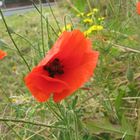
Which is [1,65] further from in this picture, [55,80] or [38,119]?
[55,80]

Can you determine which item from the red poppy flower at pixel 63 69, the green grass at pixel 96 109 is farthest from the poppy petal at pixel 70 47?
the green grass at pixel 96 109

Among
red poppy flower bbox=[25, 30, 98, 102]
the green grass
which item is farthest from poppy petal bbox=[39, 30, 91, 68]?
the green grass

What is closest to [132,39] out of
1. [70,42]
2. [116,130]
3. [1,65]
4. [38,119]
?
[38,119]

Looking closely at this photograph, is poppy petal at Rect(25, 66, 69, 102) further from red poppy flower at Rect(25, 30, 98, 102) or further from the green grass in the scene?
the green grass

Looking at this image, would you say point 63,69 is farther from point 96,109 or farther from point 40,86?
point 96,109

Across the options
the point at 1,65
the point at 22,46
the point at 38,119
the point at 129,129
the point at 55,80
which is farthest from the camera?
the point at 22,46

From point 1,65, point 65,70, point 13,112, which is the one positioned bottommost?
point 1,65

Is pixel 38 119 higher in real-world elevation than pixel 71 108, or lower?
lower

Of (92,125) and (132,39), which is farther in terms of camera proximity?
(132,39)
